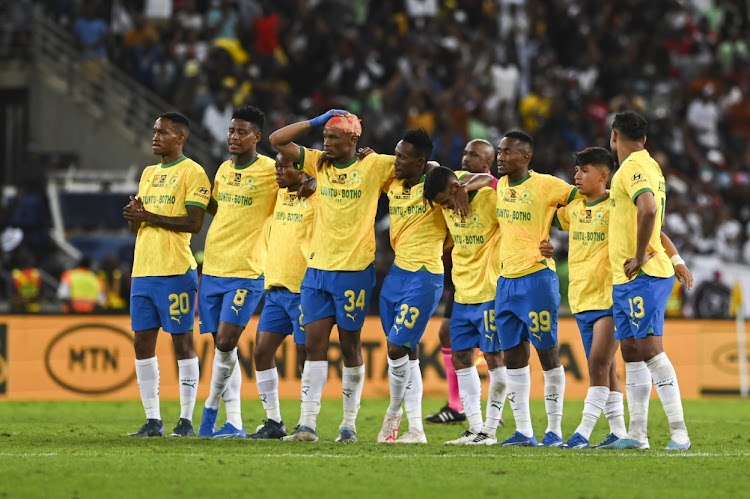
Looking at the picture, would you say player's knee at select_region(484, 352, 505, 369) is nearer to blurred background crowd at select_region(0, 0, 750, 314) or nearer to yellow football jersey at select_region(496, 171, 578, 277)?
yellow football jersey at select_region(496, 171, 578, 277)

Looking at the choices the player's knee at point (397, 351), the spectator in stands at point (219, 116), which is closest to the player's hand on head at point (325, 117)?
the player's knee at point (397, 351)

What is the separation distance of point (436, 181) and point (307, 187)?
1284 mm

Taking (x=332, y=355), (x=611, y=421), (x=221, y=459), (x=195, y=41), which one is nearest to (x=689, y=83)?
(x=195, y=41)

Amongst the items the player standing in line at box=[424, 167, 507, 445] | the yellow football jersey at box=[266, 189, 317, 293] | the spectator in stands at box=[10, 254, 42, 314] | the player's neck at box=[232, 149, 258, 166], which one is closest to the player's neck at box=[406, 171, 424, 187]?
the player standing in line at box=[424, 167, 507, 445]

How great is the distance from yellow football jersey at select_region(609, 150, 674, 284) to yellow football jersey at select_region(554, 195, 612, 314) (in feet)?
0.96

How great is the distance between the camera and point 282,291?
11.2 meters

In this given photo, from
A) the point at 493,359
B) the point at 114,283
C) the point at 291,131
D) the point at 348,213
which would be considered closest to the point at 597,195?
the point at 493,359

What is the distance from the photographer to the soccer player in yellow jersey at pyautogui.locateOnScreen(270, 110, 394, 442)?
10438 millimetres

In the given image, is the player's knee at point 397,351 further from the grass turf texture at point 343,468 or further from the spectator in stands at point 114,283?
the spectator in stands at point 114,283

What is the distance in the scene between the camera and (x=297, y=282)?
11117 millimetres

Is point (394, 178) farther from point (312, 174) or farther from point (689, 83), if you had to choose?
point (689, 83)

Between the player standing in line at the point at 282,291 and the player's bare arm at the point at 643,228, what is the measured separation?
9.71 ft

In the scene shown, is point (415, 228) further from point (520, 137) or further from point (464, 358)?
point (464, 358)

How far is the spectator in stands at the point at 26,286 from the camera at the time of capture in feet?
61.3
